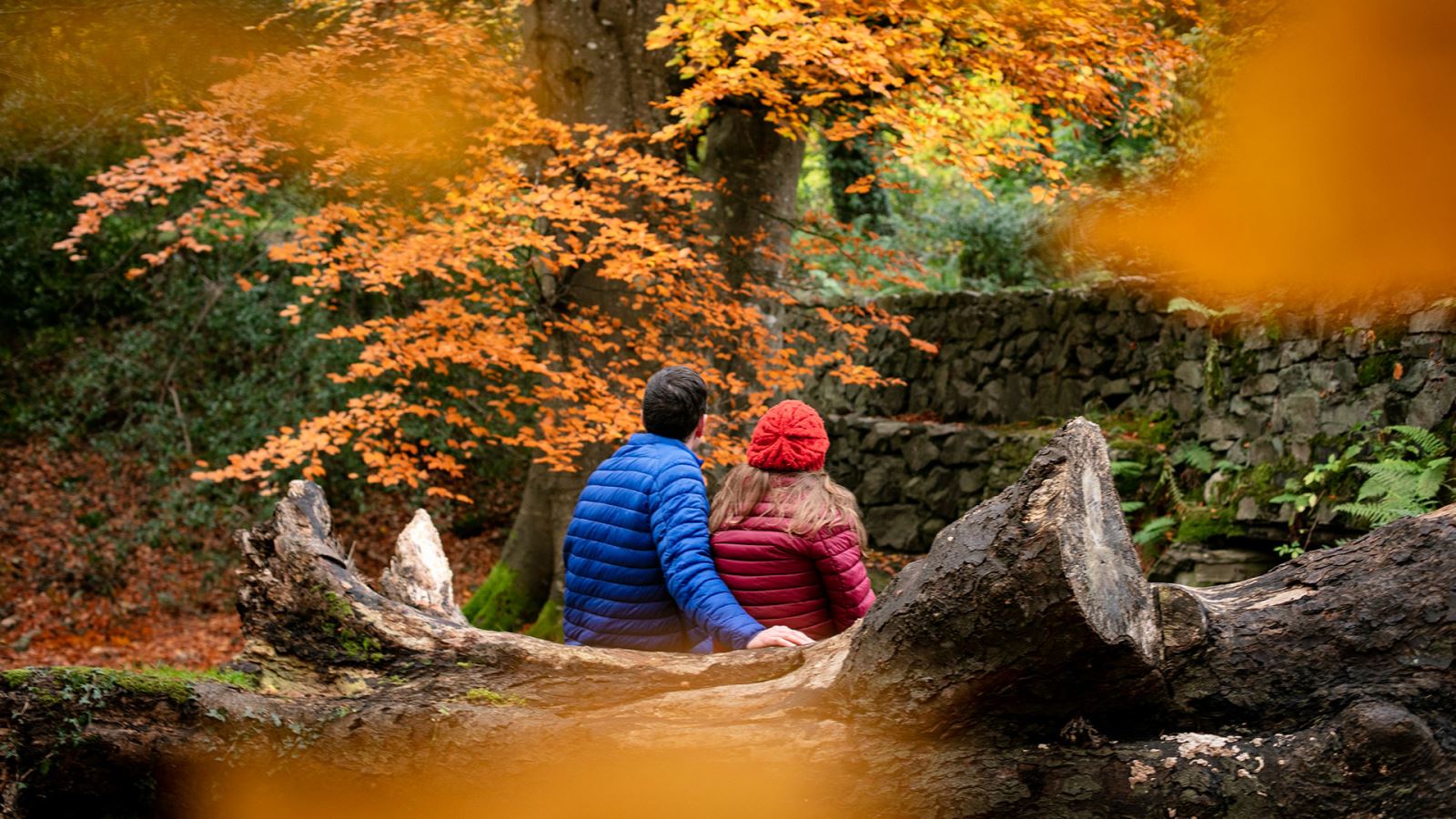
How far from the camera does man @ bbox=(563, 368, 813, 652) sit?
3385mm

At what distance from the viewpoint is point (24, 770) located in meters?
2.99

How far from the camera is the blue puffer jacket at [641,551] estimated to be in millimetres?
3334

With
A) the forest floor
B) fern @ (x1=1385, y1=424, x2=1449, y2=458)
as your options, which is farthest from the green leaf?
the forest floor

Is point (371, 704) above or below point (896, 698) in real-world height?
below

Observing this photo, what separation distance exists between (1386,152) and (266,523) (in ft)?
19.5

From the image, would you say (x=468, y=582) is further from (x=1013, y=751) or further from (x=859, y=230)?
(x=1013, y=751)

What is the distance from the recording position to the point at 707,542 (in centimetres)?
334

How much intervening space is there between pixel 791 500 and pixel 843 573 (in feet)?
0.99

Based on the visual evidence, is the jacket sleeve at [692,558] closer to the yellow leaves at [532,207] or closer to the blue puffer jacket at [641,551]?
the blue puffer jacket at [641,551]

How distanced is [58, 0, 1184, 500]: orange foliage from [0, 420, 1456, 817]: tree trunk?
3342mm

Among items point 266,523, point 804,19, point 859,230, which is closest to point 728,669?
point 266,523

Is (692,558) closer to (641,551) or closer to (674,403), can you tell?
(641,551)

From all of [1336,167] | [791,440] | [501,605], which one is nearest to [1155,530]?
[1336,167]

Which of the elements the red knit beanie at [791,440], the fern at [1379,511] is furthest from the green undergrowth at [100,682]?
the fern at [1379,511]
